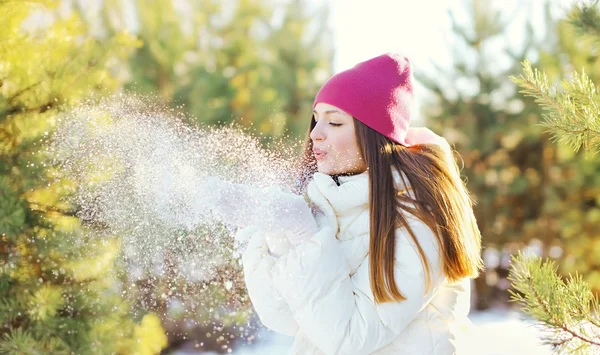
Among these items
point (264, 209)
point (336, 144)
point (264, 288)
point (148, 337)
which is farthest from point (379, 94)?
point (148, 337)

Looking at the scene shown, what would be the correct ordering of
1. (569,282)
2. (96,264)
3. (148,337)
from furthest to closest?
(148,337) < (96,264) < (569,282)

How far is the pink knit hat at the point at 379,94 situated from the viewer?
56.6 inches

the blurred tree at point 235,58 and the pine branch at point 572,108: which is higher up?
the pine branch at point 572,108

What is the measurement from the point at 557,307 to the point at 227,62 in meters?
5.27

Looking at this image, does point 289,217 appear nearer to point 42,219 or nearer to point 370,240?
point 370,240

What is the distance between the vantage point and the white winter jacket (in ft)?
4.21

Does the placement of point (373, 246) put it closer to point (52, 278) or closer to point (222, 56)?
point (52, 278)

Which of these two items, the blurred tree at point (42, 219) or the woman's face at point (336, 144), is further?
the blurred tree at point (42, 219)

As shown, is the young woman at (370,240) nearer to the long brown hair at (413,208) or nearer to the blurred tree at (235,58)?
the long brown hair at (413,208)

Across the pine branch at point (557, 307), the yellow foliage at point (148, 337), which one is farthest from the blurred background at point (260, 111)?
the pine branch at point (557, 307)

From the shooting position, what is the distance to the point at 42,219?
94.9 inches

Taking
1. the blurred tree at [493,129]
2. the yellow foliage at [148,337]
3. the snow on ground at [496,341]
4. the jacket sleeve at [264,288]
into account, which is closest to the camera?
the jacket sleeve at [264,288]

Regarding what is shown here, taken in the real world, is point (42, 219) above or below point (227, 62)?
above

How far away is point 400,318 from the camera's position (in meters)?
1.29
